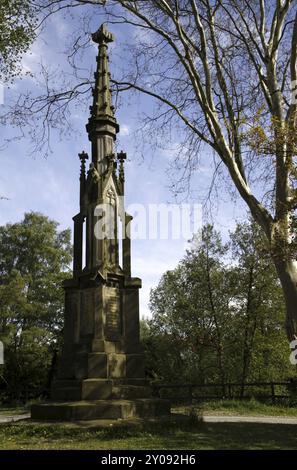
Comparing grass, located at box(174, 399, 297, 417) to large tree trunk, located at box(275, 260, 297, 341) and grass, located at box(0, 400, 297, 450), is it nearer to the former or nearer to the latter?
grass, located at box(0, 400, 297, 450)

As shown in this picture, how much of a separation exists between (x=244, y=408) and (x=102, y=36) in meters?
14.3

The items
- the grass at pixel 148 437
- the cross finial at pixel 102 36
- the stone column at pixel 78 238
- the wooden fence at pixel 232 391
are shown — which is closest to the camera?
the grass at pixel 148 437

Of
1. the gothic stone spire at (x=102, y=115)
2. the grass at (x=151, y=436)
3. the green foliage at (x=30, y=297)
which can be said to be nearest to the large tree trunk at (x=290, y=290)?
the grass at (x=151, y=436)

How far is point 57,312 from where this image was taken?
115 feet

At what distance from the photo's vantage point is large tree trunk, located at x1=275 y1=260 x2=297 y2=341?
398 inches

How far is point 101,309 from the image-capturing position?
40.2 ft

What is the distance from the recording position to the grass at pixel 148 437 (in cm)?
771

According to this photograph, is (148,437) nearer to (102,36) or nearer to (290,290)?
(290,290)

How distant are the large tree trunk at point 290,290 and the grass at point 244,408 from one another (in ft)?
20.0

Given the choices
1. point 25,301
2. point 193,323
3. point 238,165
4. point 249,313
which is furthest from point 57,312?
point 238,165

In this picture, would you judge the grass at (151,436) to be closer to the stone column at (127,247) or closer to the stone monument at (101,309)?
the stone monument at (101,309)
